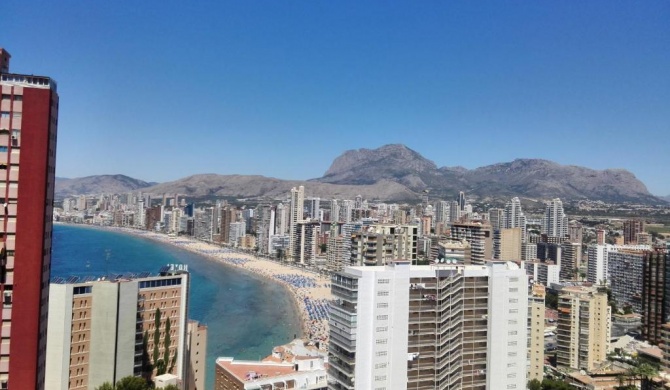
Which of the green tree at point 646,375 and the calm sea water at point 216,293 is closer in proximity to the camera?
the green tree at point 646,375

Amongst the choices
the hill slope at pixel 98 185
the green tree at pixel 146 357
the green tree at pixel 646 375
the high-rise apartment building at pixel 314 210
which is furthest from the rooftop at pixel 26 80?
the hill slope at pixel 98 185

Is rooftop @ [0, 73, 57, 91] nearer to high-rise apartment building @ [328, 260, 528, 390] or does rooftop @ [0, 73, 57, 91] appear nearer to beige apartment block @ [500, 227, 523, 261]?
high-rise apartment building @ [328, 260, 528, 390]

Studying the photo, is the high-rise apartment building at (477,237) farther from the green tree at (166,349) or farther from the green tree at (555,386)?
the green tree at (166,349)

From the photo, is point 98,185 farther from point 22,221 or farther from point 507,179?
point 22,221

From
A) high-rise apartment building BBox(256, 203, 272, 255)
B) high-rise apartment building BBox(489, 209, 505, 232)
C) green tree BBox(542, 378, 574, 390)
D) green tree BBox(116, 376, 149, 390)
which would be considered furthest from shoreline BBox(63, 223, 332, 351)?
high-rise apartment building BBox(489, 209, 505, 232)

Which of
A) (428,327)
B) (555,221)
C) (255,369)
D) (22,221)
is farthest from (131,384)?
(555,221)

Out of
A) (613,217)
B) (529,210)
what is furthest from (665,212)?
(529,210)
